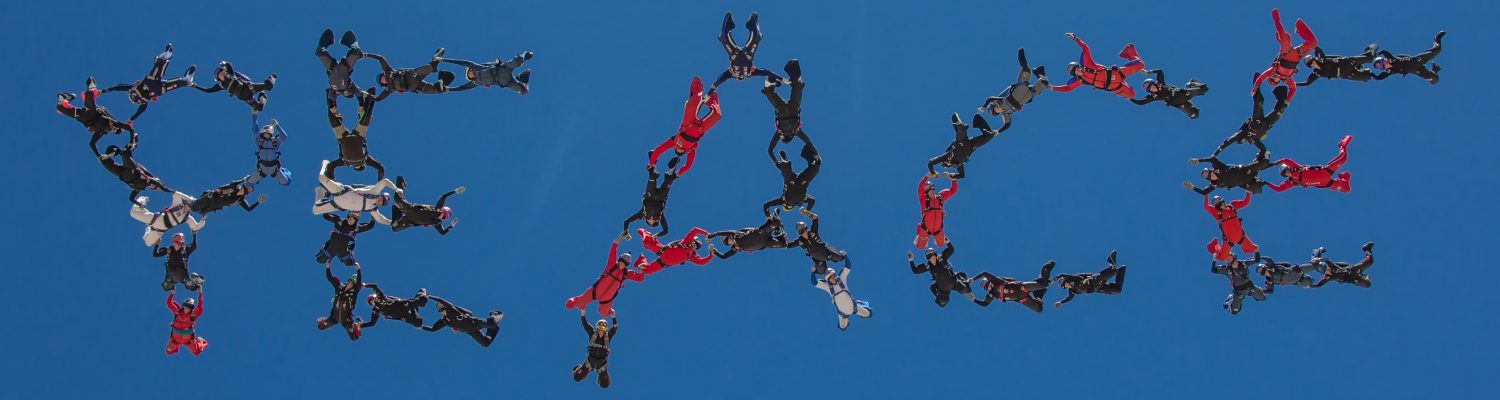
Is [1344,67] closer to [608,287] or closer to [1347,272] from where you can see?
[1347,272]

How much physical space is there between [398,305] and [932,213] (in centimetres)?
609

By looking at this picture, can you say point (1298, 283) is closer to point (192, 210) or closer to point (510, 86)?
point (510, 86)

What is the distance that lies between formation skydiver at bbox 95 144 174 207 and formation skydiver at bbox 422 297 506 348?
3.20 meters

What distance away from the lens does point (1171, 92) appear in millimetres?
15406

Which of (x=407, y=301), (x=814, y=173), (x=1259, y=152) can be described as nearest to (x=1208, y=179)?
(x=1259, y=152)

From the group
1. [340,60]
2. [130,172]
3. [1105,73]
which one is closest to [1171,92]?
[1105,73]

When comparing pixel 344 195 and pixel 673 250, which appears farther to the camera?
pixel 673 250

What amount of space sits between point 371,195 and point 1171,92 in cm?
879

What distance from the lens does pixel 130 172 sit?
586 inches

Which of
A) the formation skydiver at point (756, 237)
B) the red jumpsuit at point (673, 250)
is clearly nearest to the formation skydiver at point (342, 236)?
the red jumpsuit at point (673, 250)

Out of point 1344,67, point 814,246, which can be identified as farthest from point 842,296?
point 1344,67

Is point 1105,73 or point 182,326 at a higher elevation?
point 1105,73

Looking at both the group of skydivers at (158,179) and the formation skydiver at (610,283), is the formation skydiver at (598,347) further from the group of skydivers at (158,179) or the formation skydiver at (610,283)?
the group of skydivers at (158,179)

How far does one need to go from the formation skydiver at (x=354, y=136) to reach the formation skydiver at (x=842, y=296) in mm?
4989
